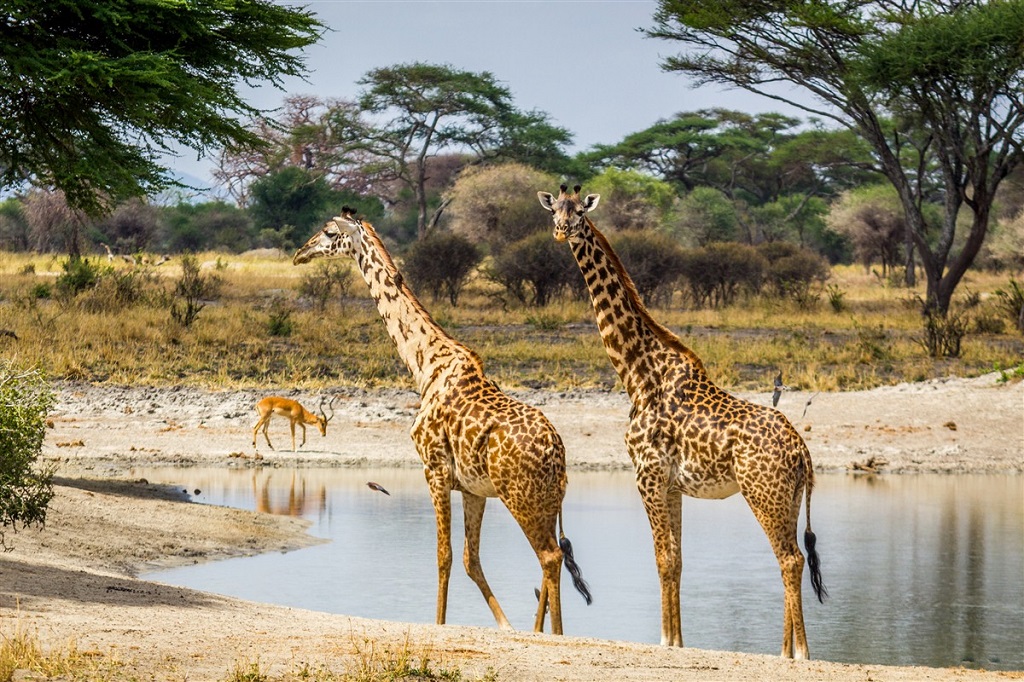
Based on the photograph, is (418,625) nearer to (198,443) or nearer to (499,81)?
(198,443)

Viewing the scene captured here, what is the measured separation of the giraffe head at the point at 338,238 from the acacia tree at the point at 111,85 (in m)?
6.12

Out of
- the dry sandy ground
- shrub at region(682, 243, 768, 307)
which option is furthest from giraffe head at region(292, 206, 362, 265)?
shrub at region(682, 243, 768, 307)

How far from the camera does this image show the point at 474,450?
729cm

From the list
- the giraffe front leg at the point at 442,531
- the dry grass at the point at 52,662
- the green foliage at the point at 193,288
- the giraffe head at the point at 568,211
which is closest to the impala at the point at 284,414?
the green foliage at the point at 193,288

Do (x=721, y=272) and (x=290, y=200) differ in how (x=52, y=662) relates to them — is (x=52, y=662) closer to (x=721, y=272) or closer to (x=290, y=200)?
(x=721, y=272)

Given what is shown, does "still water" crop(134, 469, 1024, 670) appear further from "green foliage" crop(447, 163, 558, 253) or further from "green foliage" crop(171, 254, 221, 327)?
"green foliage" crop(447, 163, 558, 253)

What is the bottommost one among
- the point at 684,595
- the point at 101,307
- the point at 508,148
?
the point at 684,595

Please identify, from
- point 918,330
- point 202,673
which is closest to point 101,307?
point 918,330

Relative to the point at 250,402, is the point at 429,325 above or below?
above

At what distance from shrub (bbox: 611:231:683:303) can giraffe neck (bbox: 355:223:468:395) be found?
21494 mm

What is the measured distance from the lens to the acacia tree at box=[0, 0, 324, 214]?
14648 mm

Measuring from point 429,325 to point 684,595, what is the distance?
2.41 meters

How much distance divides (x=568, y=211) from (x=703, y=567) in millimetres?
3308

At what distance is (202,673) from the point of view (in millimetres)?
5566
